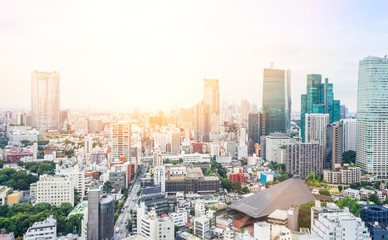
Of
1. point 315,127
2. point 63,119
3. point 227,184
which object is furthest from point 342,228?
point 63,119

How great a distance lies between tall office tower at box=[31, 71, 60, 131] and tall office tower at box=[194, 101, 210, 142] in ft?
31.7

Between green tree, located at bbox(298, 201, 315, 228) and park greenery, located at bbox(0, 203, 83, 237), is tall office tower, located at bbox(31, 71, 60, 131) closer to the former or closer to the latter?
park greenery, located at bbox(0, 203, 83, 237)

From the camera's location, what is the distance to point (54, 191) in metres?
7.89

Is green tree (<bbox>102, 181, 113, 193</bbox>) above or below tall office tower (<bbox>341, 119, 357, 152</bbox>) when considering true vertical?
below

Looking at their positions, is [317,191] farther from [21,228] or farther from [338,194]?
[21,228]

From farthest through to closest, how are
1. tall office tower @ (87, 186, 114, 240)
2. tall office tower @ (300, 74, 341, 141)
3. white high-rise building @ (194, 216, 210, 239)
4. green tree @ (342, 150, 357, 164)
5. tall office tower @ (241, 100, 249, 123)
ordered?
tall office tower @ (241, 100, 249, 123), tall office tower @ (300, 74, 341, 141), green tree @ (342, 150, 357, 164), white high-rise building @ (194, 216, 210, 239), tall office tower @ (87, 186, 114, 240)

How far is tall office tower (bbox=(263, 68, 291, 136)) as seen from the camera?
768 inches

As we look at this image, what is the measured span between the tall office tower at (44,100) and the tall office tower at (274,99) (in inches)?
545

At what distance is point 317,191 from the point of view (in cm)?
921

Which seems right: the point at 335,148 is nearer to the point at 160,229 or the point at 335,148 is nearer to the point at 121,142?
the point at 121,142

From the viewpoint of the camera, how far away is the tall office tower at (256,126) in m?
19.4

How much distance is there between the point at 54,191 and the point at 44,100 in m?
13.3

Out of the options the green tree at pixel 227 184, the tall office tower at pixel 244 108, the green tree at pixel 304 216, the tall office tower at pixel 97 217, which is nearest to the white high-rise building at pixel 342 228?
the green tree at pixel 304 216

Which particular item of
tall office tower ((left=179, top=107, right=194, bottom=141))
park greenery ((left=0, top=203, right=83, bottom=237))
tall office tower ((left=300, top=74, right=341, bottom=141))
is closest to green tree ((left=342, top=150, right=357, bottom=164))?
tall office tower ((left=300, top=74, right=341, bottom=141))
